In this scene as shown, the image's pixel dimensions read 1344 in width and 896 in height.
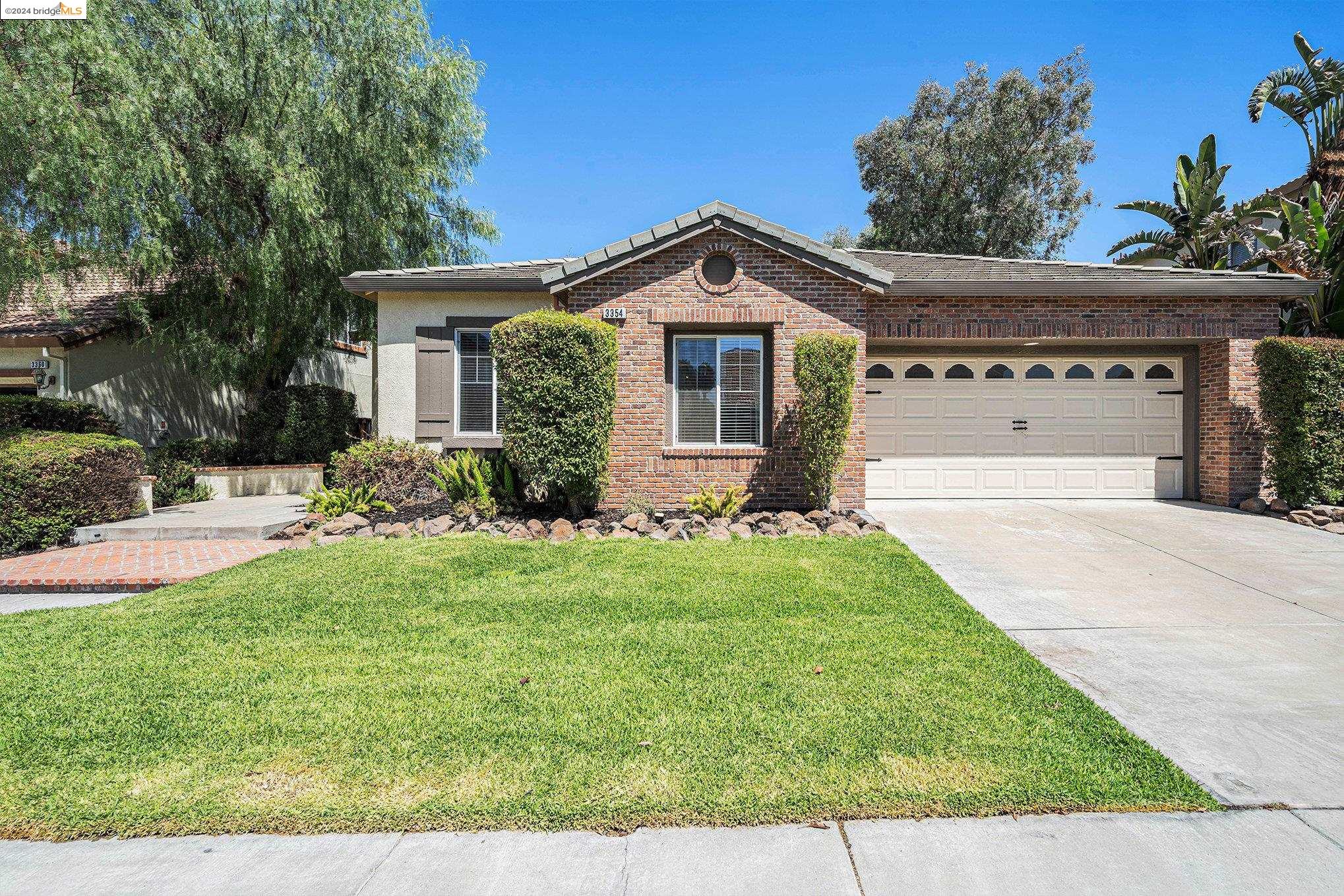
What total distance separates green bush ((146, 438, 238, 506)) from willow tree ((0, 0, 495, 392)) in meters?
1.49

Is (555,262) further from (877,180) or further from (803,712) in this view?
(877,180)

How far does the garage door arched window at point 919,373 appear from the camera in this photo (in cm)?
1098

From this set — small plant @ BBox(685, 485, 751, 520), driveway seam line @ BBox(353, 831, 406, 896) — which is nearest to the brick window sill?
small plant @ BBox(685, 485, 751, 520)

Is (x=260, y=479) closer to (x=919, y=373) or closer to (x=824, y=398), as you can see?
(x=824, y=398)

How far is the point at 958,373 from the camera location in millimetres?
11023

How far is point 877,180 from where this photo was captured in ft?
75.8

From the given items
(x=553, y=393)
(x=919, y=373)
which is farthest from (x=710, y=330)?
(x=919, y=373)

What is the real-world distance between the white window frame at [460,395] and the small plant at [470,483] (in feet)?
5.84

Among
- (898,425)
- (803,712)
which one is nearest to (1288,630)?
(803,712)

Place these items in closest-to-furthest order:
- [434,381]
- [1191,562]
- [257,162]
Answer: [1191,562] < [434,381] < [257,162]

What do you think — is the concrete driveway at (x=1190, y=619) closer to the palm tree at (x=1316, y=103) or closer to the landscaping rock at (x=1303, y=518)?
the landscaping rock at (x=1303, y=518)

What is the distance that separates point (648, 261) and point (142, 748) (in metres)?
7.87

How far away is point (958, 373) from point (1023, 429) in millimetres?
1463

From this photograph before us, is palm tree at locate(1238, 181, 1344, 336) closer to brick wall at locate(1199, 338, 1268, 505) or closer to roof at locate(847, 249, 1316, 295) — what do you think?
roof at locate(847, 249, 1316, 295)
